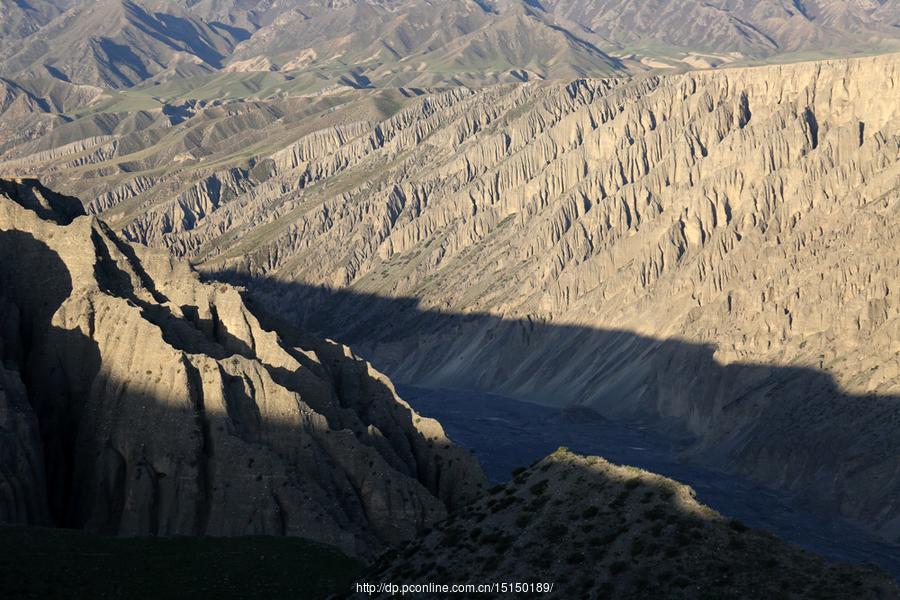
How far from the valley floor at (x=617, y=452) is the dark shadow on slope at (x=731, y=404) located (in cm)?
245

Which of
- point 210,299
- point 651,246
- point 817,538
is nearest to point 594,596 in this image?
point 210,299

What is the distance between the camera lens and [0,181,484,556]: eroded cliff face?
59.5 metres

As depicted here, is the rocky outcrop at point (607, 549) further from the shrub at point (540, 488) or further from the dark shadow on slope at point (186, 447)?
the dark shadow on slope at point (186, 447)

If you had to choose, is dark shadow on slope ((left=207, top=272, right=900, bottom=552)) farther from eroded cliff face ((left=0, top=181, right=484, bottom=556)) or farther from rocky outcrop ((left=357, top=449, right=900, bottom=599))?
rocky outcrop ((left=357, top=449, right=900, bottom=599))

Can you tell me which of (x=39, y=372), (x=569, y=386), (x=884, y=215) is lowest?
(x=39, y=372)

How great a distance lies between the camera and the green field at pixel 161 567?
149ft

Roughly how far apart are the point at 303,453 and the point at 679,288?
398ft

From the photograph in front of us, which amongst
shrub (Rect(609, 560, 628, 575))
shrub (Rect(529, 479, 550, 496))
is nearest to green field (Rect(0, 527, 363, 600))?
shrub (Rect(529, 479, 550, 496))

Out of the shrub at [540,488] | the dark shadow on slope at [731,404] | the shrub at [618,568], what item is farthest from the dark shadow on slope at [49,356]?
the dark shadow on slope at [731,404]

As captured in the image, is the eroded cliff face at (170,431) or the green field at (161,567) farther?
the eroded cliff face at (170,431)

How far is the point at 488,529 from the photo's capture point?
38688mm

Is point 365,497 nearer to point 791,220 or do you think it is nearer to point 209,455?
point 209,455

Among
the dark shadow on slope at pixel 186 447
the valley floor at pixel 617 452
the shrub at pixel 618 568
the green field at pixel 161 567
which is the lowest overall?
the shrub at pixel 618 568

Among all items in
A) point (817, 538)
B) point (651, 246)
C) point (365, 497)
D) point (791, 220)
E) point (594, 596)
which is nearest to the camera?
point (594, 596)
